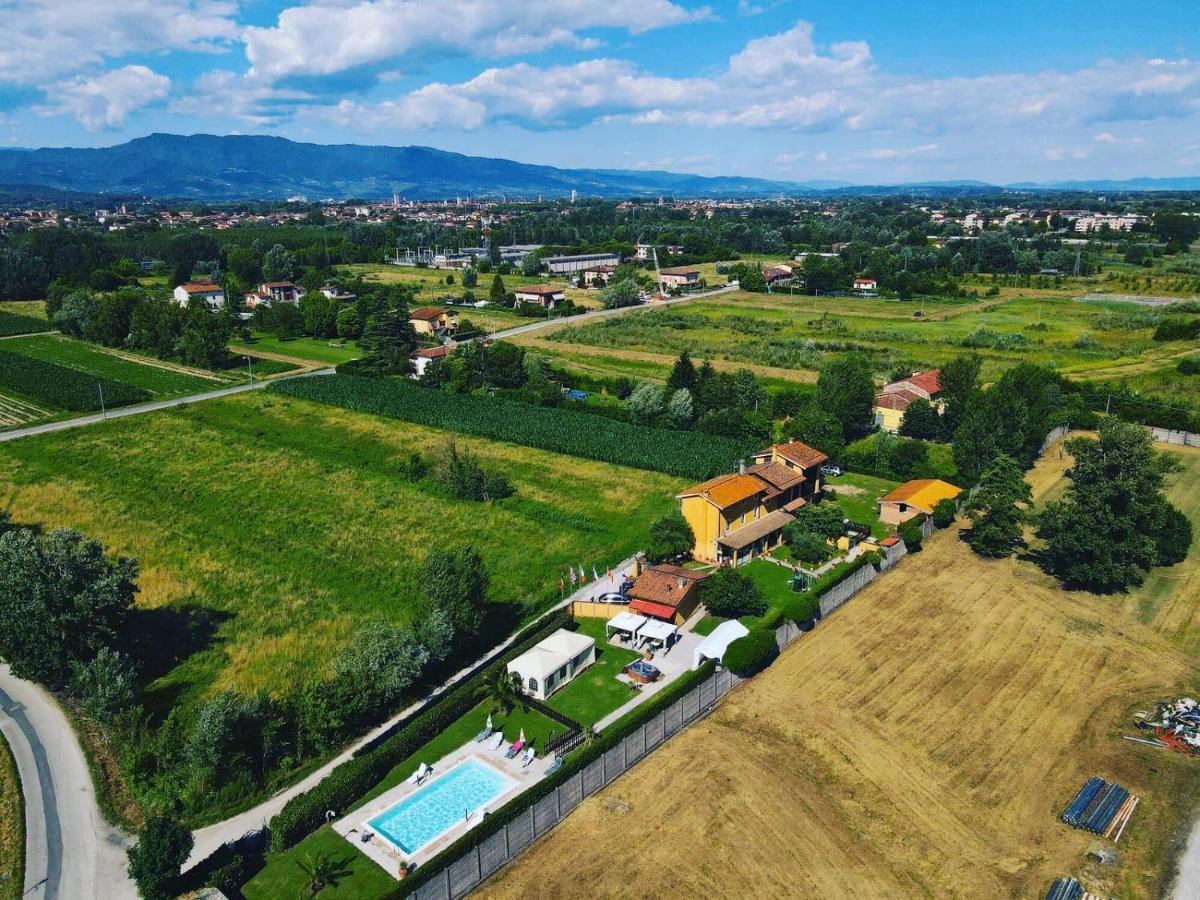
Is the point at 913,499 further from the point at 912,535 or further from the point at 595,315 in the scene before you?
the point at 595,315

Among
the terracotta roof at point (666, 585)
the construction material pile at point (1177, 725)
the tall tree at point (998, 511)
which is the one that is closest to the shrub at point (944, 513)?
the tall tree at point (998, 511)

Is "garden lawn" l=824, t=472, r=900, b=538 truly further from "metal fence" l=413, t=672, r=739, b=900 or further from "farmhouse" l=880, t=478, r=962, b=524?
"metal fence" l=413, t=672, r=739, b=900

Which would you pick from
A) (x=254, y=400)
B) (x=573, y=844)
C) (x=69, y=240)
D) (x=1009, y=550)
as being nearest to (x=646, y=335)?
(x=254, y=400)

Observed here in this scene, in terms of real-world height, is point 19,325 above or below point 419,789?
above

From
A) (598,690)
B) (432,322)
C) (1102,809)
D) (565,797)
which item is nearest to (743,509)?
(598,690)

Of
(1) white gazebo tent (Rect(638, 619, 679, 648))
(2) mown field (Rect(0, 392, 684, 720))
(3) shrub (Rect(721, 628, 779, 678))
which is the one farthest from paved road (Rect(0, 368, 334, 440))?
(3) shrub (Rect(721, 628, 779, 678))

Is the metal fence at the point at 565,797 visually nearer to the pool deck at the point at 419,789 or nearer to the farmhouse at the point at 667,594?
the pool deck at the point at 419,789
